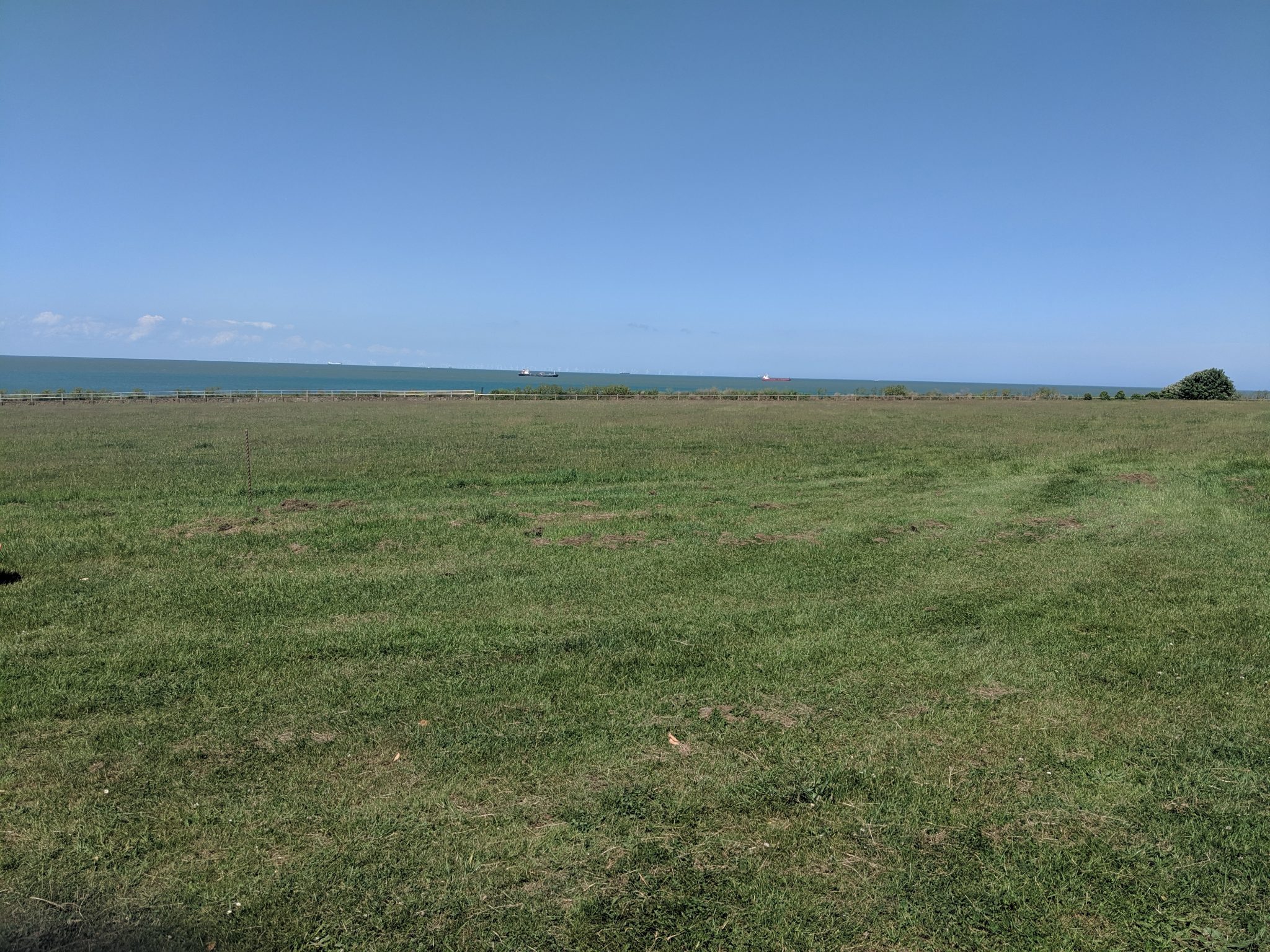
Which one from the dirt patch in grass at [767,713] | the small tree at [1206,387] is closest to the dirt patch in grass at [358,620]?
the dirt patch in grass at [767,713]

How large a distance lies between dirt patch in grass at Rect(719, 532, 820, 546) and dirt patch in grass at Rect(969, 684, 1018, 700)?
16.0 feet

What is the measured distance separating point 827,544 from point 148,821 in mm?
8522

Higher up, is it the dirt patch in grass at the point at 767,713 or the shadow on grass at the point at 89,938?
the dirt patch in grass at the point at 767,713

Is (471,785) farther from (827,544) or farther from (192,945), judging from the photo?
(827,544)

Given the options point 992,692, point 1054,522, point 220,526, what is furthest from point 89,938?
point 1054,522

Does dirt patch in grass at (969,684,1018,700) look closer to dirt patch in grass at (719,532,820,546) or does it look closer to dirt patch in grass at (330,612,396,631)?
dirt patch in grass at (719,532,820,546)

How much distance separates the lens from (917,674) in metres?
6.18

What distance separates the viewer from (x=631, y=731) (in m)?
5.19

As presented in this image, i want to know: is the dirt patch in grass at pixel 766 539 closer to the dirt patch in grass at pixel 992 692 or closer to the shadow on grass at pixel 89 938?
the dirt patch in grass at pixel 992 692

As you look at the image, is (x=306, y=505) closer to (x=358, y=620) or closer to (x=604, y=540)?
(x=604, y=540)

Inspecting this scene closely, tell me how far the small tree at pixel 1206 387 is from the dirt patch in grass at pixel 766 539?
79225 mm

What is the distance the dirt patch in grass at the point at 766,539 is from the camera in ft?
35.4

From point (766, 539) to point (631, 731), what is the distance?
6.27 metres

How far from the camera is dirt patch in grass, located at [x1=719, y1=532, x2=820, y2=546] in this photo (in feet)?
35.4
